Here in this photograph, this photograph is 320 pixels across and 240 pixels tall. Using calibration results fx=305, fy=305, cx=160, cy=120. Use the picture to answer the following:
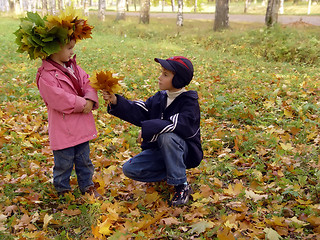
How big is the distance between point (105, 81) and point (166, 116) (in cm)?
82

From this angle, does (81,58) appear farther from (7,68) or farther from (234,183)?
(234,183)

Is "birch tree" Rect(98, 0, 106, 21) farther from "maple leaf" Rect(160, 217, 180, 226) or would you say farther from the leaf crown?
"maple leaf" Rect(160, 217, 180, 226)

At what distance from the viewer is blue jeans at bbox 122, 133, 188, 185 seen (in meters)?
3.22

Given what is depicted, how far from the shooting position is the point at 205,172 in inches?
162

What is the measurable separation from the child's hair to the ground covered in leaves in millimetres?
1284

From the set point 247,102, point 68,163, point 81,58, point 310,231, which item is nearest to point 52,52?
point 68,163

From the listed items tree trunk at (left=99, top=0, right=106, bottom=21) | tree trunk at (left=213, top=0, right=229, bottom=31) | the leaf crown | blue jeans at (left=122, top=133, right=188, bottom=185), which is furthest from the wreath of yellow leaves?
tree trunk at (left=99, top=0, right=106, bottom=21)

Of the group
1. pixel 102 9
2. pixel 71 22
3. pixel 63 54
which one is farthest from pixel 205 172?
pixel 102 9

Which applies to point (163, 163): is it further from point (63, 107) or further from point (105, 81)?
point (63, 107)

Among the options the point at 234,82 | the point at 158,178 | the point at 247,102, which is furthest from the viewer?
the point at 234,82

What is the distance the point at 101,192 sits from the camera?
3.65m

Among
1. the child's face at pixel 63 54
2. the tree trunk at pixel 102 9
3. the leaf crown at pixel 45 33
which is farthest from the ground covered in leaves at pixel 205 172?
the tree trunk at pixel 102 9

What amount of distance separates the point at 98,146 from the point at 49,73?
204 centimetres

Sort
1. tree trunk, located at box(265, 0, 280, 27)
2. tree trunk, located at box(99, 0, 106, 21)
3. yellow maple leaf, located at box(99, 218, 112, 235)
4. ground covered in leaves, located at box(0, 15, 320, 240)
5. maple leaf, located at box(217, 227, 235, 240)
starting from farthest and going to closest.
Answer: tree trunk, located at box(99, 0, 106, 21) → tree trunk, located at box(265, 0, 280, 27) → ground covered in leaves, located at box(0, 15, 320, 240) → yellow maple leaf, located at box(99, 218, 112, 235) → maple leaf, located at box(217, 227, 235, 240)
